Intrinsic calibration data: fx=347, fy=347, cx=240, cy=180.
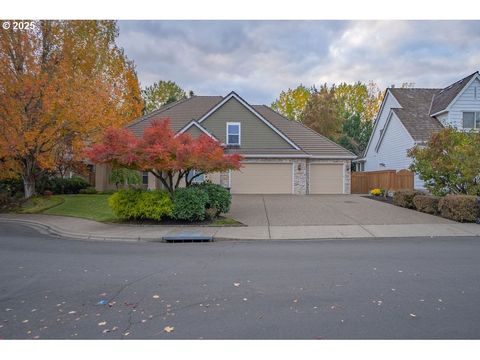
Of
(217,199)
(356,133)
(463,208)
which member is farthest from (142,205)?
(356,133)

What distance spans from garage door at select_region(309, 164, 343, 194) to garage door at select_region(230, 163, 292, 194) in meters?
1.94

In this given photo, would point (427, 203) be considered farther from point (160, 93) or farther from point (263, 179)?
point (160, 93)

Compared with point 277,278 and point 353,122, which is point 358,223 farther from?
point 353,122

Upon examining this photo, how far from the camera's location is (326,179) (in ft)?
81.2

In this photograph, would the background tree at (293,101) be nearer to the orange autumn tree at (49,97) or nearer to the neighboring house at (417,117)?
the neighboring house at (417,117)

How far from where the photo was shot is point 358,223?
512 inches

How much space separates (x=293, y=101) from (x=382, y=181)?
26120 mm

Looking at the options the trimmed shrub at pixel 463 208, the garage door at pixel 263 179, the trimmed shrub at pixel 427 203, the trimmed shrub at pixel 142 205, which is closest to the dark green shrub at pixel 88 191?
the garage door at pixel 263 179

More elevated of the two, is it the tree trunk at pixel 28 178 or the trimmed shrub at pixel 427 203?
the tree trunk at pixel 28 178

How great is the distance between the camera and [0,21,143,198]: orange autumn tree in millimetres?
16531

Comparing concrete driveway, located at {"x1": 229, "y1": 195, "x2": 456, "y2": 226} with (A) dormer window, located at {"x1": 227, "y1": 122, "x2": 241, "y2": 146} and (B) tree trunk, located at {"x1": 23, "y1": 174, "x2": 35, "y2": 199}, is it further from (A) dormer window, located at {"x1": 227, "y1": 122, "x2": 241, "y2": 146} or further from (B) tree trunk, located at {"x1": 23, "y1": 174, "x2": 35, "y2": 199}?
(B) tree trunk, located at {"x1": 23, "y1": 174, "x2": 35, "y2": 199}

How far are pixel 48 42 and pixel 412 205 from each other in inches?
809

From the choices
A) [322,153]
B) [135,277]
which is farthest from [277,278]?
[322,153]

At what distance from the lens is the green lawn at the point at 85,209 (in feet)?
49.6
